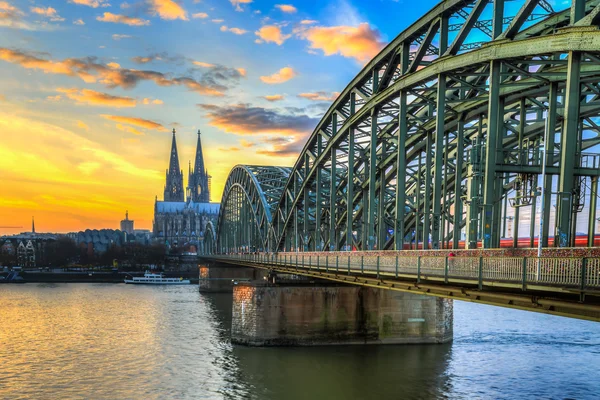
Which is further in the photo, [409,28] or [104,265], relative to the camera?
[104,265]

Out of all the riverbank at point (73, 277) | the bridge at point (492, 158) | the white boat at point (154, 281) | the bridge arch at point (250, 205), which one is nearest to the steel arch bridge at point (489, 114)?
the bridge at point (492, 158)

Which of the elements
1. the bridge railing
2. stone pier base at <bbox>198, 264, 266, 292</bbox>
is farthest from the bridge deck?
stone pier base at <bbox>198, 264, 266, 292</bbox>

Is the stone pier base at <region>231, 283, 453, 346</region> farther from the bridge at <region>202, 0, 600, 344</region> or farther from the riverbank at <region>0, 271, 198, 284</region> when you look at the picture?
the riverbank at <region>0, 271, 198, 284</region>

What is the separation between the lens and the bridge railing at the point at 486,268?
58.3ft

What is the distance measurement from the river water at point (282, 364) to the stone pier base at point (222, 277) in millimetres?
47044

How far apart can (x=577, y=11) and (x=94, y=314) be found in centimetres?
5986

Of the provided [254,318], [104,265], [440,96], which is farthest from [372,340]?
[104,265]

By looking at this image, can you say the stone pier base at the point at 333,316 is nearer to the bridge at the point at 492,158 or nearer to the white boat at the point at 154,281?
the bridge at the point at 492,158

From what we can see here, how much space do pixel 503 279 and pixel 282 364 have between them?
21.7 metres

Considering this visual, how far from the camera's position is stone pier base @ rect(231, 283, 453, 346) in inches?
1773

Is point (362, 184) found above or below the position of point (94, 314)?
above

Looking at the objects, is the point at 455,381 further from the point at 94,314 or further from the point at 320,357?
the point at 94,314

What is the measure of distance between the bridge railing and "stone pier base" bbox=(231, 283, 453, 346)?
8051mm

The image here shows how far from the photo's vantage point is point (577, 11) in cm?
2472
